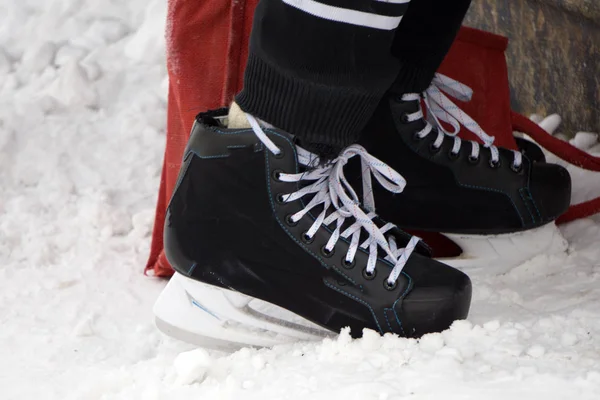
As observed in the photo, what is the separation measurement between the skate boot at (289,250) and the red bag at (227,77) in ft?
0.67

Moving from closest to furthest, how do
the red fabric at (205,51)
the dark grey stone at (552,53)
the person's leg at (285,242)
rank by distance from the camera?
the person's leg at (285,242) < the red fabric at (205,51) < the dark grey stone at (552,53)

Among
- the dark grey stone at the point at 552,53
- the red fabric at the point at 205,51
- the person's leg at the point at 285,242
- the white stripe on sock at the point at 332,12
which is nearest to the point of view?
the white stripe on sock at the point at 332,12

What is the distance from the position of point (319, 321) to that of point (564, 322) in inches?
12.4

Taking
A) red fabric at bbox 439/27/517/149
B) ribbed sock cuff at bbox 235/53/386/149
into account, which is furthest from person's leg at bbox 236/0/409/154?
red fabric at bbox 439/27/517/149

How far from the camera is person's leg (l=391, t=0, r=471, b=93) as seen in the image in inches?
47.4

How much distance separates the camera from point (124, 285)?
1401 millimetres

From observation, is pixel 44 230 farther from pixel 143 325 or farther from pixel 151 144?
pixel 143 325

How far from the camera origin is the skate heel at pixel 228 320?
1050 millimetres

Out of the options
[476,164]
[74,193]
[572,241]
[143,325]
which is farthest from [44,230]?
[572,241]

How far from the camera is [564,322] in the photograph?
0.99 meters

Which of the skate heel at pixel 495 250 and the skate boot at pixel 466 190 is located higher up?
the skate boot at pixel 466 190

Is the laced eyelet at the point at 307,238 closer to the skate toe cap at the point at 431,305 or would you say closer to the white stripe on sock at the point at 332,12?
the skate toe cap at the point at 431,305

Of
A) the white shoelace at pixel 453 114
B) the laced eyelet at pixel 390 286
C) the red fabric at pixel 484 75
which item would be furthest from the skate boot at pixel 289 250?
the red fabric at pixel 484 75

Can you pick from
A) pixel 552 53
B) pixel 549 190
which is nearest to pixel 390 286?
pixel 549 190
